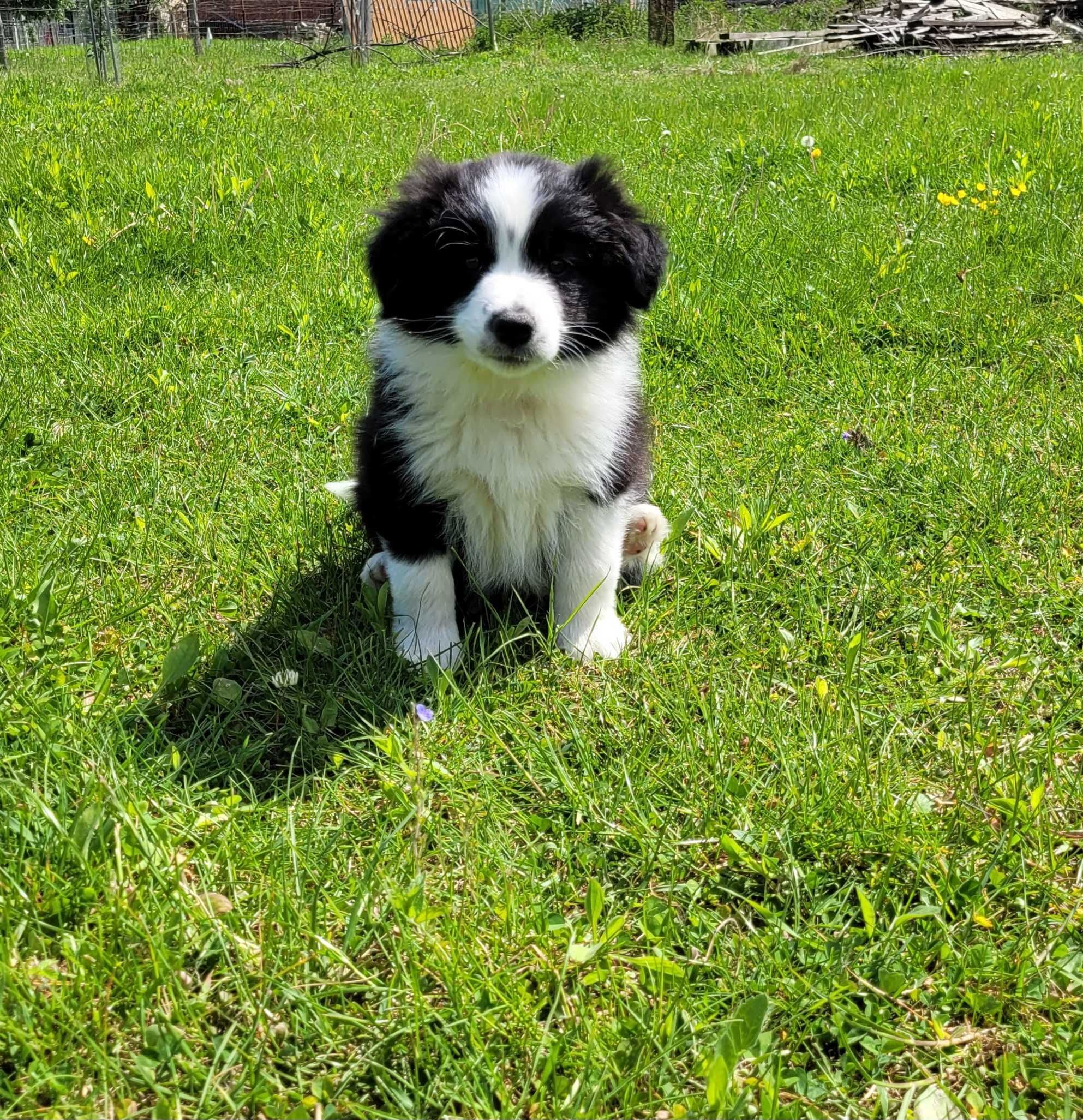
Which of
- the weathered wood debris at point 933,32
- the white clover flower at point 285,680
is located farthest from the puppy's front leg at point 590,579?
the weathered wood debris at point 933,32

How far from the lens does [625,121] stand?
7219 mm

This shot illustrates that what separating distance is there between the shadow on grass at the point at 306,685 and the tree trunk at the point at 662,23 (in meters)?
15.8

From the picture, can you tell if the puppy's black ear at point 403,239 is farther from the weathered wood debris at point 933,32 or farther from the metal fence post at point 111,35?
the weathered wood debris at point 933,32

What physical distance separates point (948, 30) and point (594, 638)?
13858 mm

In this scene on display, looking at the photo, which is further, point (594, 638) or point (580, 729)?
point (594, 638)

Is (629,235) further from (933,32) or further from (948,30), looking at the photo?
(948,30)

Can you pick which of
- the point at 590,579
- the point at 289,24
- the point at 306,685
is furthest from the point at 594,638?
the point at 289,24

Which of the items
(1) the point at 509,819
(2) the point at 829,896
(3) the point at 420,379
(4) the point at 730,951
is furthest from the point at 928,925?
(3) the point at 420,379

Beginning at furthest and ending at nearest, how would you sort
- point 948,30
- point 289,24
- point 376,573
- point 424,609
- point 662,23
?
1. point 289,24
2. point 662,23
3. point 948,30
4. point 376,573
5. point 424,609

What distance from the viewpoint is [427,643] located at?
2.42 meters

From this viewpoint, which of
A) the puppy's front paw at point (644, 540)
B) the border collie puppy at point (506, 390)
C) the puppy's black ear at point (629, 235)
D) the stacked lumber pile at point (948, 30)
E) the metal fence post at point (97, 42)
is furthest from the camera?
the stacked lumber pile at point (948, 30)

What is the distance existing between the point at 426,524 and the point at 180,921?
42.2 inches

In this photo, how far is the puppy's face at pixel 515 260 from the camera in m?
2.13

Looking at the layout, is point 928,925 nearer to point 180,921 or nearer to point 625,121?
point 180,921
